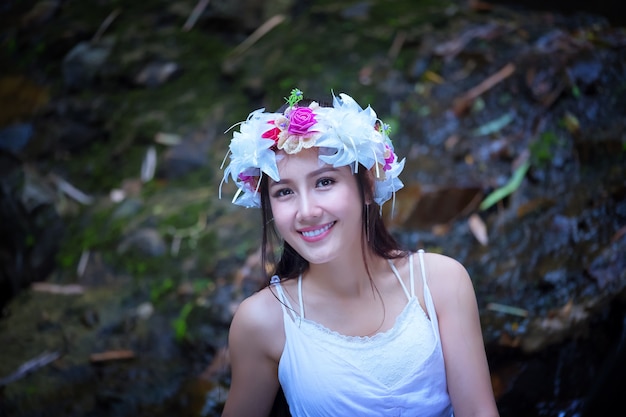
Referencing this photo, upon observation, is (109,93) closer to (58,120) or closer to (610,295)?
(58,120)

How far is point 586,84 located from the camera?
17.7 ft

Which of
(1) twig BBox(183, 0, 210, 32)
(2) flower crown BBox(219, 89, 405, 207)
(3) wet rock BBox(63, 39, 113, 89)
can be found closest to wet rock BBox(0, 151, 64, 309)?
(3) wet rock BBox(63, 39, 113, 89)

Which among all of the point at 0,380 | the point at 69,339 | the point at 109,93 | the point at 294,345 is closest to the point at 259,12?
the point at 109,93

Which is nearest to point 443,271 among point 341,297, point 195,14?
point 341,297

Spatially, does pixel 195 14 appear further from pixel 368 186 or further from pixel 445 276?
pixel 445 276

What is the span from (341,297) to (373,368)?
331 millimetres

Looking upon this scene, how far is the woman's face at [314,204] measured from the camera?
2682 millimetres

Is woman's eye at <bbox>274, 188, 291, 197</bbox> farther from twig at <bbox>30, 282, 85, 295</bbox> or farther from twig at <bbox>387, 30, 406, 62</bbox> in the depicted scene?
twig at <bbox>387, 30, 406, 62</bbox>

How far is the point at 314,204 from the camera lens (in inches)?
106

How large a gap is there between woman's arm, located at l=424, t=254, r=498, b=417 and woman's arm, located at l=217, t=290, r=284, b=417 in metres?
0.69

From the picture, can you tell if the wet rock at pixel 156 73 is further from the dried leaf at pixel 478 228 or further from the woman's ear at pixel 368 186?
the woman's ear at pixel 368 186

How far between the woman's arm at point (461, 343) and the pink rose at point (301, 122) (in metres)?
0.84

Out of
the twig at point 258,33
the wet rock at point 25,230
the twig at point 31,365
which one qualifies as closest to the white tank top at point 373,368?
the twig at point 31,365

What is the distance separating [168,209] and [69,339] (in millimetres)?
1298
